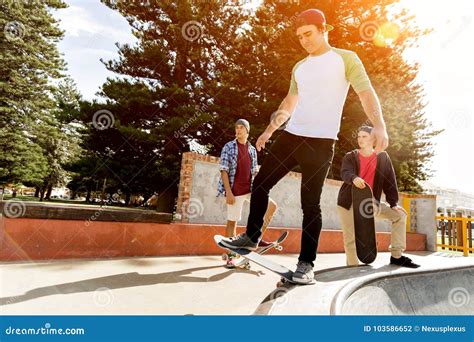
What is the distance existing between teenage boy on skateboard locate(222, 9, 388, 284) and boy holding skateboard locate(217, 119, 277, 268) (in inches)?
63.3

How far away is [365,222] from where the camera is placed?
362 centimetres

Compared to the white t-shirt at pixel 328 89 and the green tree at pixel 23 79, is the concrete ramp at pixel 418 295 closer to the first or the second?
the white t-shirt at pixel 328 89

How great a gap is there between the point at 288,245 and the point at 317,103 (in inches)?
188

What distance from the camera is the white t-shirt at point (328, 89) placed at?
2.63 metres

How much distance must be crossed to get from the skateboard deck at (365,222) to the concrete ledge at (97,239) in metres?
2.70

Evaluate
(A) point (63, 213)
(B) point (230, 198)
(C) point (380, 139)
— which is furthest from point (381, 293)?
(A) point (63, 213)

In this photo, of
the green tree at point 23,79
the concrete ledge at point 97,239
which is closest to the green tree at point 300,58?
the concrete ledge at point 97,239

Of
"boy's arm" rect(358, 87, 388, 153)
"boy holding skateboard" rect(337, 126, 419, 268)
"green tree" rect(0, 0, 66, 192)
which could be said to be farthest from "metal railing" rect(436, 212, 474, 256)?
"green tree" rect(0, 0, 66, 192)

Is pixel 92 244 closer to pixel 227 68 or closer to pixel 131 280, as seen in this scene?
pixel 131 280

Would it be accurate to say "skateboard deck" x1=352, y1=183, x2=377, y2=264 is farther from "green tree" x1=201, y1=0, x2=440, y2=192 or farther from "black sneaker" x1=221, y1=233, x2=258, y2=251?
"green tree" x1=201, y1=0, x2=440, y2=192

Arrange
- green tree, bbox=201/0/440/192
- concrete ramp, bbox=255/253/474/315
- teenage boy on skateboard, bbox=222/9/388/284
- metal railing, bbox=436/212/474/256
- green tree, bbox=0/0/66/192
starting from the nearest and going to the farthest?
concrete ramp, bbox=255/253/474/315
teenage boy on skateboard, bbox=222/9/388/284
metal railing, bbox=436/212/474/256
green tree, bbox=201/0/440/192
green tree, bbox=0/0/66/192

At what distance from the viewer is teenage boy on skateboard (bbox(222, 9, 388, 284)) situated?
8.59 feet

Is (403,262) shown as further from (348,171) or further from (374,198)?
(348,171)

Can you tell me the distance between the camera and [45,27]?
79.0 feet
